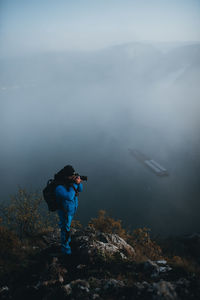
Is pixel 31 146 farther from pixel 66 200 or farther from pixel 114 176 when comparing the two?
pixel 66 200

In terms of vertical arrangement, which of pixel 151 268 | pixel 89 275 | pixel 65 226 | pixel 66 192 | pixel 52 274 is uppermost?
pixel 66 192

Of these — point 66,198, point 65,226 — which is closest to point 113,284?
point 65,226

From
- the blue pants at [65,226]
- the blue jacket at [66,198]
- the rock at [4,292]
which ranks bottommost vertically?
the rock at [4,292]

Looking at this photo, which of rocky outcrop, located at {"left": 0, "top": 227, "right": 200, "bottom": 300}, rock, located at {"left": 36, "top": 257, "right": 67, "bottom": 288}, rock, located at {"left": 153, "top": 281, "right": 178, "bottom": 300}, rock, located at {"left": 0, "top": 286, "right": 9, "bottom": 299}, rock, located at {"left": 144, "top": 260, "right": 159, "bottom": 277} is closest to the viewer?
rock, located at {"left": 153, "top": 281, "right": 178, "bottom": 300}

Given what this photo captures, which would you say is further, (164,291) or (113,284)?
(113,284)

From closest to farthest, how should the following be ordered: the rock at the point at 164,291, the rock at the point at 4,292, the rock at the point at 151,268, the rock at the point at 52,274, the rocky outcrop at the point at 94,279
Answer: the rock at the point at 164,291 → the rocky outcrop at the point at 94,279 → the rock at the point at 4,292 → the rock at the point at 52,274 → the rock at the point at 151,268

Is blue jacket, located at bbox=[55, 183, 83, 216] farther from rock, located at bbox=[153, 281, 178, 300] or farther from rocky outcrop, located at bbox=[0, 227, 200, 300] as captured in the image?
rock, located at bbox=[153, 281, 178, 300]

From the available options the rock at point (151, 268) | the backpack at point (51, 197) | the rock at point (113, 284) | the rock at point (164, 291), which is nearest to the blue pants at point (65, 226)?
the backpack at point (51, 197)

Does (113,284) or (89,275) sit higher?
(89,275)

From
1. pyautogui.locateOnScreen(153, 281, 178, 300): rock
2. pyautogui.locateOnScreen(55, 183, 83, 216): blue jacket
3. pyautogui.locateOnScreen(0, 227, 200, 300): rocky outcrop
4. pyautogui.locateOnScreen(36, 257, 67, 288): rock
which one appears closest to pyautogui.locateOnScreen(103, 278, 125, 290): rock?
pyautogui.locateOnScreen(0, 227, 200, 300): rocky outcrop

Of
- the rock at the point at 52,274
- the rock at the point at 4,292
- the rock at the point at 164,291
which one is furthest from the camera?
the rock at the point at 52,274

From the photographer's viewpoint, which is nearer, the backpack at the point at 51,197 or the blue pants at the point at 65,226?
the backpack at the point at 51,197

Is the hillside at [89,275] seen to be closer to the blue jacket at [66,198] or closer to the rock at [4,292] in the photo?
the rock at [4,292]

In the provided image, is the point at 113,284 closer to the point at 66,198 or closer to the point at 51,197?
the point at 66,198
